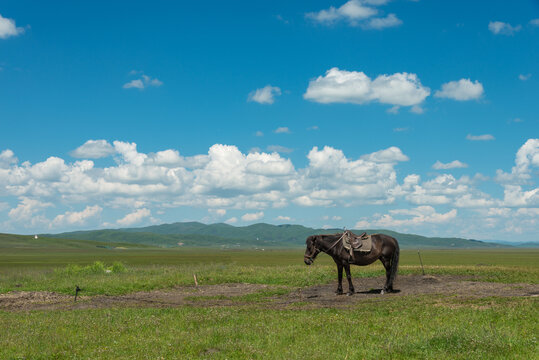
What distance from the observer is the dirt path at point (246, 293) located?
2367 cm

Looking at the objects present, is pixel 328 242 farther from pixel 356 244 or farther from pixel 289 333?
pixel 289 333

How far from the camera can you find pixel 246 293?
1088 inches

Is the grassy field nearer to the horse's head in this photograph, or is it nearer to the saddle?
the saddle

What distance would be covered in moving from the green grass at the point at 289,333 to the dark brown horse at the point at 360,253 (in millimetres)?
6087

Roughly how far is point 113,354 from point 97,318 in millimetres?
6466

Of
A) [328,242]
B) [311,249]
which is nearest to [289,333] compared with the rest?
[311,249]

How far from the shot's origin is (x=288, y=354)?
1262cm

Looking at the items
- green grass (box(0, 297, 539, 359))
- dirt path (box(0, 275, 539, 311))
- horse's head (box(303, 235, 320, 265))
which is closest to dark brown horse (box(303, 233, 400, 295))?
horse's head (box(303, 235, 320, 265))

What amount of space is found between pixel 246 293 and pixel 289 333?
1298 centimetres

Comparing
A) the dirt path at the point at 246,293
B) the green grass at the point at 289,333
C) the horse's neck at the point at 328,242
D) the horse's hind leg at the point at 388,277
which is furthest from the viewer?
the horse's neck at the point at 328,242

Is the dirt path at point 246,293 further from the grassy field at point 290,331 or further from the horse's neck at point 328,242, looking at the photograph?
the horse's neck at point 328,242

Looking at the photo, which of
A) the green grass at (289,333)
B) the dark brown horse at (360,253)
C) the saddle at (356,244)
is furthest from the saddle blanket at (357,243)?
the green grass at (289,333)

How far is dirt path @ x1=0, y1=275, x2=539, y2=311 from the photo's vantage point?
23.7 meters

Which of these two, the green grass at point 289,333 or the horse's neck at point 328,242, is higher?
the horse's neck at point 328,242
